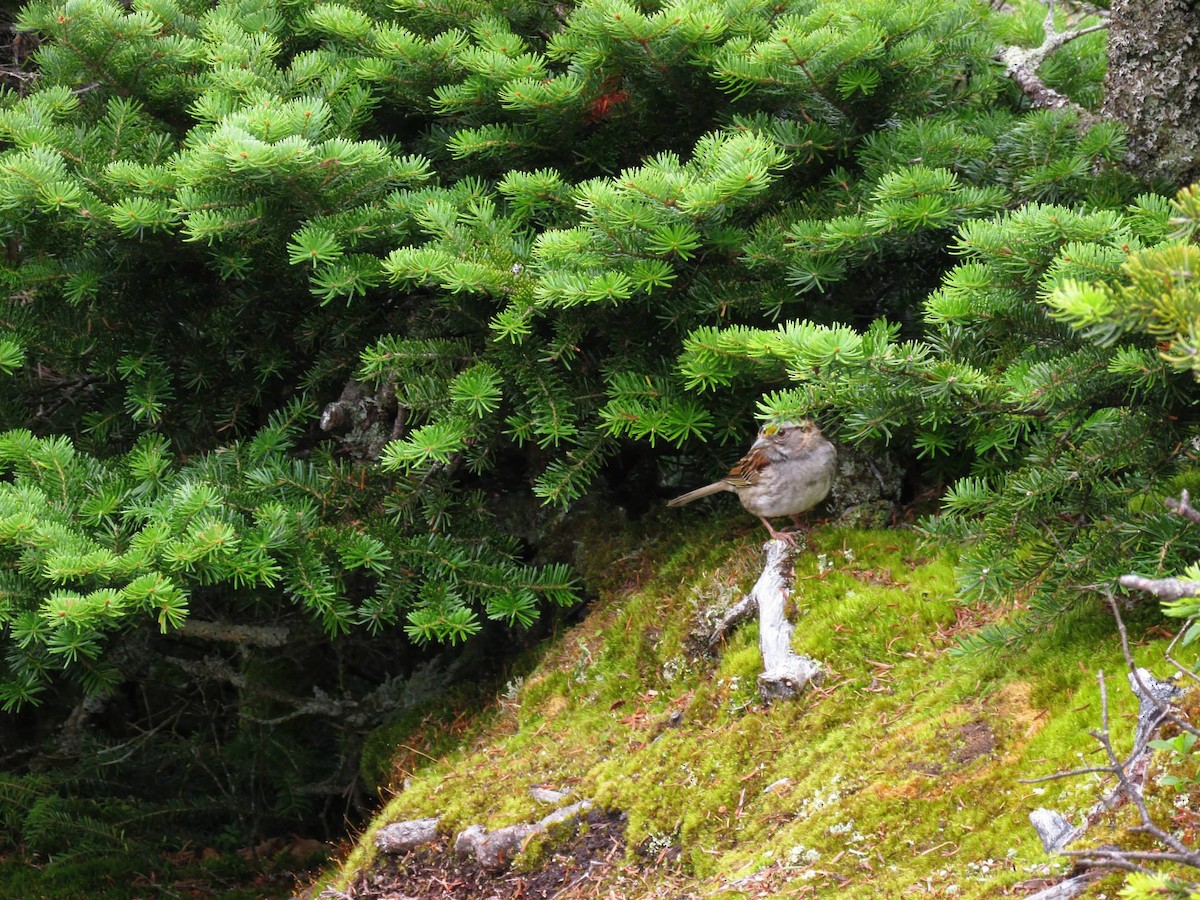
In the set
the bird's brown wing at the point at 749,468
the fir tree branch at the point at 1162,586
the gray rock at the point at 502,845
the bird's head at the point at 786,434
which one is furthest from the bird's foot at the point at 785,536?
the fir tree branch at the point at 1162,586

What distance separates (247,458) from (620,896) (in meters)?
2.29

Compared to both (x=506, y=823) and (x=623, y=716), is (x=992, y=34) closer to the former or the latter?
(x=623, y=716)

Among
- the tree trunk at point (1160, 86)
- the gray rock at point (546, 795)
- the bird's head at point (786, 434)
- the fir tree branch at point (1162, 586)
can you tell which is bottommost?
the gray rock at point (546, 795)

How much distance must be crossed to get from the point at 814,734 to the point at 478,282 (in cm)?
194

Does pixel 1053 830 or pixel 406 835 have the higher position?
pixel 1053 830

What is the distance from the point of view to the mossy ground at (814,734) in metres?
2.86

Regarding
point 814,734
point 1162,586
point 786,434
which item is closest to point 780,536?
point 786,434

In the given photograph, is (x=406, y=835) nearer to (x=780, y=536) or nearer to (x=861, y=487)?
(x=780, y=536)

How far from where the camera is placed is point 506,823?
12.8 ft

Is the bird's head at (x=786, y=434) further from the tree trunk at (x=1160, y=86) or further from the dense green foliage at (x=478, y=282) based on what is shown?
the tree trunk at (x=1160, y=86)

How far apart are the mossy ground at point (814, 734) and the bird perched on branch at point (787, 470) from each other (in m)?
0.21

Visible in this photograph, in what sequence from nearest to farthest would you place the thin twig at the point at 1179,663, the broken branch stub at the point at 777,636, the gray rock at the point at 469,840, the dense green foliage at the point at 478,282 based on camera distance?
the thin twig at the point at 1179,663 < the dense green foliage at the point at 478,282 < the broken branch stub at the point at 777,636 < the gray rock at the point at 469,840

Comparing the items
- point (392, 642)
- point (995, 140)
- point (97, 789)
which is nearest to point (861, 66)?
point (995, 140)

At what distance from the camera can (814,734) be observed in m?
3.50
